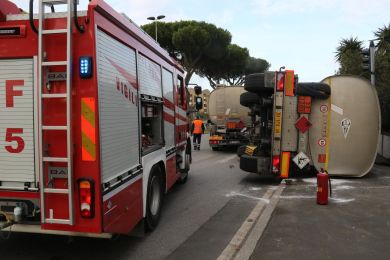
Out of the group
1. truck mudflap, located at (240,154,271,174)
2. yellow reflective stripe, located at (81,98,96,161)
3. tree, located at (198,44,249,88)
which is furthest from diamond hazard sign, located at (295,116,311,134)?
tree, located at (198,44,249,88)

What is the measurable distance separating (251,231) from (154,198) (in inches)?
58.8

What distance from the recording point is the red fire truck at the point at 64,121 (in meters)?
3.82

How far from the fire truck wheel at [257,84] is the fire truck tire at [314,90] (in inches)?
26.9

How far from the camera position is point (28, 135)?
13.3 ft

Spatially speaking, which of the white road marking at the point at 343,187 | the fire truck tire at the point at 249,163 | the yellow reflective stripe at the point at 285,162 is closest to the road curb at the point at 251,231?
the yellow reflective stripe at the point at 285,162

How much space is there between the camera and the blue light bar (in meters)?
3.80

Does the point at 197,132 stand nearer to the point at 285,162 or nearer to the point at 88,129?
the point at 285,162

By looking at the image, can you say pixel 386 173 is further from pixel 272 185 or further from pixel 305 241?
pixel 305 241

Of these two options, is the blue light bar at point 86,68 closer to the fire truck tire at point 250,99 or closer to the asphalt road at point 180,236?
the asphalt road at point 180,236

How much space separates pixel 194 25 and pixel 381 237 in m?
36.2

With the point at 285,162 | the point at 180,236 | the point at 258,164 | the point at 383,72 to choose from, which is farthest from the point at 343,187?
the point at 383,72

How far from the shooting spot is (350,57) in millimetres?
19609

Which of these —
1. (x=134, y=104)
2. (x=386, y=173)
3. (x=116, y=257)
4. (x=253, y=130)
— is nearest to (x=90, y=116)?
(x=134, y=104)

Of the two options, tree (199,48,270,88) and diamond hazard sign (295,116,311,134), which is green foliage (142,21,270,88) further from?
diamond hazard sign (295,116,311,134)
